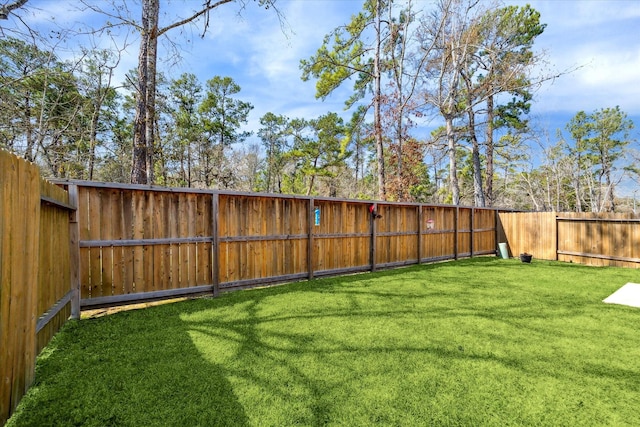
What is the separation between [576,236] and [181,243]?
9716 mm

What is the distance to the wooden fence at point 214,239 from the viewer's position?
11.6 ft

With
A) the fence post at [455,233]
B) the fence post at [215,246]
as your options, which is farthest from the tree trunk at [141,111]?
the fence post at [455,233]

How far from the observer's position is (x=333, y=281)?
5.22m

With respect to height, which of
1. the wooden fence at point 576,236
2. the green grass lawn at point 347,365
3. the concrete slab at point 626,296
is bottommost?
the concrete slab at point 626,296

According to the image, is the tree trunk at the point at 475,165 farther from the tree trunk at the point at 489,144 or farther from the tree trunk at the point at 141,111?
the tree trunk at the point at 141,111

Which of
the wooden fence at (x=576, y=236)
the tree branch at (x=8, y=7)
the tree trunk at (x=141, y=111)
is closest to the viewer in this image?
the tree branch at (x=8, y=7)

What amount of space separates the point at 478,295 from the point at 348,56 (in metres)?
11.3

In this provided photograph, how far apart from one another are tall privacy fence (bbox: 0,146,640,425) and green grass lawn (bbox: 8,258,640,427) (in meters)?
0.40

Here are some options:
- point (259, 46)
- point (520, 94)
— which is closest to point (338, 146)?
point (520, 94)

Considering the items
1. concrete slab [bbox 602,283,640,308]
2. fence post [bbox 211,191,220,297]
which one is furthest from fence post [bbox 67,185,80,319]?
concrete slab [bbox 602,283,640,308]

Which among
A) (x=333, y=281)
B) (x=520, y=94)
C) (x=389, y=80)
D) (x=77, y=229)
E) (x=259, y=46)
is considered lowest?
(x=333, y=281)

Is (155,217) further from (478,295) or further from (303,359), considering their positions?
(478,295)

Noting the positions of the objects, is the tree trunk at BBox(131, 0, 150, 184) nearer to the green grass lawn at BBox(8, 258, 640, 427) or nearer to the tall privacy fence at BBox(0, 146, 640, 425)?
the tall privacy fence at BBox(0, 146, 640, 425)

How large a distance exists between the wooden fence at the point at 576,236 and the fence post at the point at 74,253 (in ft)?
34.8
